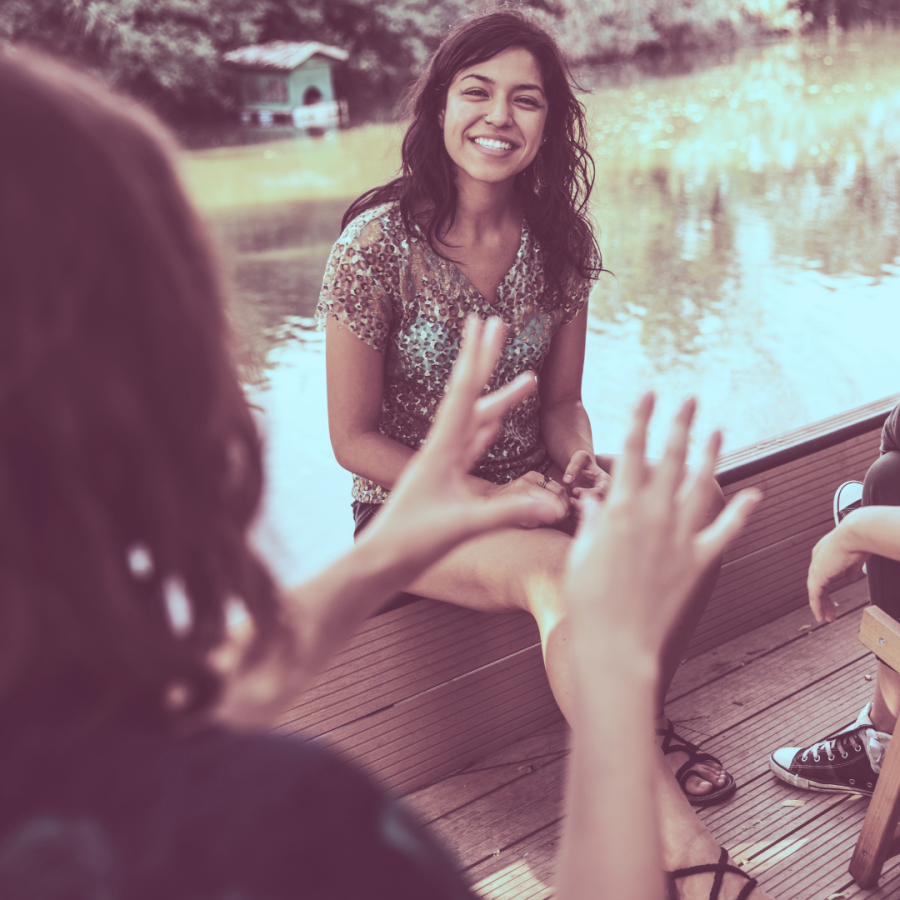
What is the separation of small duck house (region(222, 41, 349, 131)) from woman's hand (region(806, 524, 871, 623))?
10347 mm

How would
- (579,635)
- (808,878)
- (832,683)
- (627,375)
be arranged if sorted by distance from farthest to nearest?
(627,375) → (832,683) → (808,878) → (579,635)

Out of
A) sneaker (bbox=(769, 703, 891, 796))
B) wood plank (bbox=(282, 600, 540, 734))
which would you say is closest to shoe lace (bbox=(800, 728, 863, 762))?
sneaker (bbox=(769, 703, 891, 796))

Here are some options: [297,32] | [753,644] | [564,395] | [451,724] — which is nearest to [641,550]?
[451,724]

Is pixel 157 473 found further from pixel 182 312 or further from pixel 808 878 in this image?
pixel 808 878

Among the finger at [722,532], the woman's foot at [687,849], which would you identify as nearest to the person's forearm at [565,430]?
the woman's foot at [687,849]

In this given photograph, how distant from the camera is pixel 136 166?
469 millimetres

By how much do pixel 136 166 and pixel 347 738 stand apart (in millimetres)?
1242

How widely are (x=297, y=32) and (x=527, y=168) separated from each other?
1168 centimetres

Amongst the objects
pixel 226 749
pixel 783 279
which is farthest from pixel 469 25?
pixel 783 279

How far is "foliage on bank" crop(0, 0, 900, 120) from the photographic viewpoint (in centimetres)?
1072

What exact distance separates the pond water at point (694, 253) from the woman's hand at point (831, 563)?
105cm

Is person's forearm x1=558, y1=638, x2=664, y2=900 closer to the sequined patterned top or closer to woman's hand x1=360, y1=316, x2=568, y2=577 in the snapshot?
woman's hand x1=360, y1=316, x2=568, y2=577

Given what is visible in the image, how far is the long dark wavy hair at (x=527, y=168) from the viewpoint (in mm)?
1700

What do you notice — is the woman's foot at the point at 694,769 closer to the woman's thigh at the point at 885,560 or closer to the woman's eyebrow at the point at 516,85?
the woman's thigh at the point at 885,560
